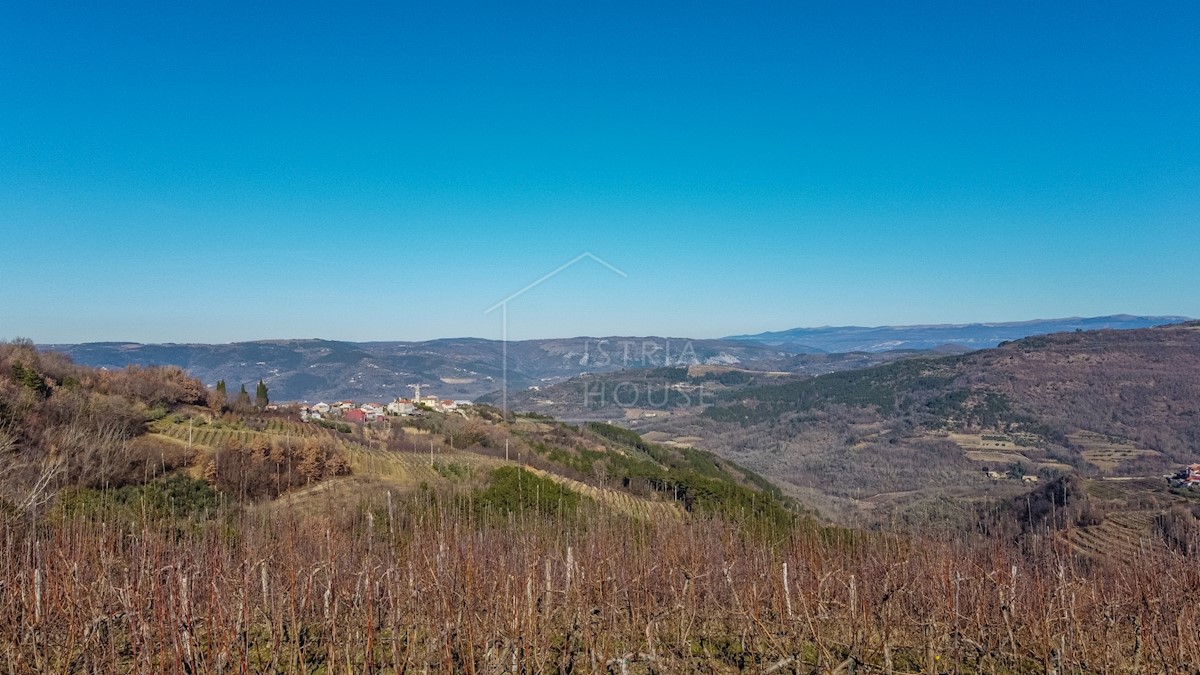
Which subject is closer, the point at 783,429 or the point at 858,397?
the point at 783,429

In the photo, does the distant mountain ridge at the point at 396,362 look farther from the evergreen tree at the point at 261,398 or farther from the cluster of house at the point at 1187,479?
the cluster of house at the point at 1187,479

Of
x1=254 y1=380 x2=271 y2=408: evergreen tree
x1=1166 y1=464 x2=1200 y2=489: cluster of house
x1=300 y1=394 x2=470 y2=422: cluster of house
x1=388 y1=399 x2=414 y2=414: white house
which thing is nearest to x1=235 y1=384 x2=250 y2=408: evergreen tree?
x1=254 y1=380 x2=271 y2=408: evergreen tree

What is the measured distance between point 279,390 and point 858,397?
8421 cm

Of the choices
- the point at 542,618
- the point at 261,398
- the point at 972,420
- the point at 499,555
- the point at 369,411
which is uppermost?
the point at 542,618

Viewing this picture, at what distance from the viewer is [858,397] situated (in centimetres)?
9681

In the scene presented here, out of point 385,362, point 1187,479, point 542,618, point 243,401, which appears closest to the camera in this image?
point 542,618

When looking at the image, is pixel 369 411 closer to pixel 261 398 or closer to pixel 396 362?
pixel 261 398

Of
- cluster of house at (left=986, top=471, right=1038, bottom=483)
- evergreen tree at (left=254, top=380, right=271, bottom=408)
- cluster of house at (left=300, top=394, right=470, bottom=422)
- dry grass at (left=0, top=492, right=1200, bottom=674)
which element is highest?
dry grass at (left=0, top=492, right=1200, bottom=674)

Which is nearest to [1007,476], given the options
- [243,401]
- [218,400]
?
[243,401]

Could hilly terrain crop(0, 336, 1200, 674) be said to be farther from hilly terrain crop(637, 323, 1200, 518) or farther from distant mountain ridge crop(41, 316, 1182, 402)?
distant mountain ridge crop(41, 316, 1182, 402)

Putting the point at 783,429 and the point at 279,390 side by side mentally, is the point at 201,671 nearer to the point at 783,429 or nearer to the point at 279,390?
the point at 783,429

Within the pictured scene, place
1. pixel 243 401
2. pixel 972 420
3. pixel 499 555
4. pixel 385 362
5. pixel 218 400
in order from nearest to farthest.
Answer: pixel 499 555 < pixel 218 400 < pixel 243 401 < pixel 972 420 < pixel 385 362

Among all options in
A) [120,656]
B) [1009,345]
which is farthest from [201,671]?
[1009,345]

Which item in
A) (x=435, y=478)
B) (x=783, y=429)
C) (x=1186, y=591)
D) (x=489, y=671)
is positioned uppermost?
(x=489, y=671)
